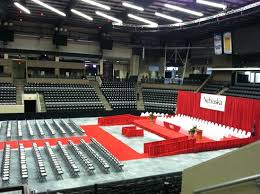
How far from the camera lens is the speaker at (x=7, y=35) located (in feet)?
80.1

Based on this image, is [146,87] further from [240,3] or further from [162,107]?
[240,3]

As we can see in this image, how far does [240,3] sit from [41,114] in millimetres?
17053

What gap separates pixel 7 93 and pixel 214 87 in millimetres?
19400

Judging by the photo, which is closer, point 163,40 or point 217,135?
point 217,135

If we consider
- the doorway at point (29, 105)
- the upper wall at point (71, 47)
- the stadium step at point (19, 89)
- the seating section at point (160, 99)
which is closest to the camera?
the stadium step at point (19, 89)

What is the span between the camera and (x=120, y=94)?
28000mm

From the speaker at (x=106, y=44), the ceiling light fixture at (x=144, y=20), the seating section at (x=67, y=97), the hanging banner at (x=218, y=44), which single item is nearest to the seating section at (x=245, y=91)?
the hanging banner at (x=218, y=44)

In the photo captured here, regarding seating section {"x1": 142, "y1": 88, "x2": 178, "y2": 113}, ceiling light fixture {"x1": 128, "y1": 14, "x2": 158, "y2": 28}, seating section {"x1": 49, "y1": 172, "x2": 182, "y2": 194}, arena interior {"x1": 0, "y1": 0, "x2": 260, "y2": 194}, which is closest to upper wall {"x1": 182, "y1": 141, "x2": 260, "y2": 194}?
arena interior {"x1": 0, "y1": 0, "x2": 260, "y2": 194}

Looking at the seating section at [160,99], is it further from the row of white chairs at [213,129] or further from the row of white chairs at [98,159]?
the row of white chairs at [98,159]

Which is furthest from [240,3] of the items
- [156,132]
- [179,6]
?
[156,132]

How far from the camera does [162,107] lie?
26234mm

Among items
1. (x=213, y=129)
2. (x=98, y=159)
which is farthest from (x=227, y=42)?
(x=98, y=159)

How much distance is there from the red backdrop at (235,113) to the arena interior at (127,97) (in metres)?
0.07

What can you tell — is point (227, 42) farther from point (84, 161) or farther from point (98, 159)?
point (84, 161)
